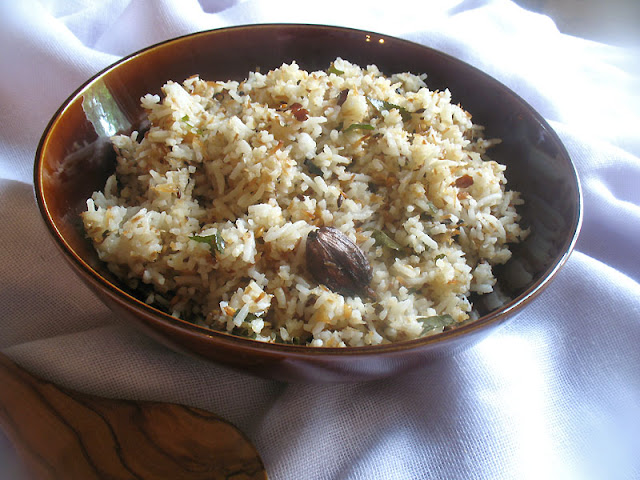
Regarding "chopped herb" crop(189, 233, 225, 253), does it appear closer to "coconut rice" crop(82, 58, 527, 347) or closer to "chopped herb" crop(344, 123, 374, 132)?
"coconut rice" crop(82, 58, 527, 347)

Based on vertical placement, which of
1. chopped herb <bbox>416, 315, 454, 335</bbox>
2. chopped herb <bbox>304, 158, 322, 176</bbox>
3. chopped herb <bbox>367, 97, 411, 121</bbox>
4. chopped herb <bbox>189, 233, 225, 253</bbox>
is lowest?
chopped herb <bbox>416, 315, 454, 335</bbox>

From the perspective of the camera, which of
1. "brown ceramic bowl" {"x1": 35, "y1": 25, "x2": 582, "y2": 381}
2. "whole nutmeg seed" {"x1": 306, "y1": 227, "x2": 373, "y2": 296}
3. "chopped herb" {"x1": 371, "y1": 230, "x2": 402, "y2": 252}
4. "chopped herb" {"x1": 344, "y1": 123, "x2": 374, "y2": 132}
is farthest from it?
"chopped herb" {"x1": 344, "y1": 123, "x2": 374, "y2": 132}

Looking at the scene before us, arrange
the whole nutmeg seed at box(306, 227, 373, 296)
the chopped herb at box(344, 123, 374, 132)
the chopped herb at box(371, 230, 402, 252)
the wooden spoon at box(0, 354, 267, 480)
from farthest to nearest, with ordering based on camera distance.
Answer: the chopped herb at box(344, 123, 374, 132), the chopped herb at box(371, 230, 402, 252), the whole nutmeg seed at box(306, 227, 373, 296), the wooden spoon at box(0, 354, 267, 480)

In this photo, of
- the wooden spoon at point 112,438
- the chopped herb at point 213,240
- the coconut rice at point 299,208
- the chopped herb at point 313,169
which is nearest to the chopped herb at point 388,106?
the coconut rice at point 299,208

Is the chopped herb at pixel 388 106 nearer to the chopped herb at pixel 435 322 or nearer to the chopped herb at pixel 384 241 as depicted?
the chopped herb at pixel 384 241

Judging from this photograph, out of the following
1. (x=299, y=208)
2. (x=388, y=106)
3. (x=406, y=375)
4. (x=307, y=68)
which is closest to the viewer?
(x=299, y=208)

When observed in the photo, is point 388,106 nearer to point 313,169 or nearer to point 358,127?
point 358,127

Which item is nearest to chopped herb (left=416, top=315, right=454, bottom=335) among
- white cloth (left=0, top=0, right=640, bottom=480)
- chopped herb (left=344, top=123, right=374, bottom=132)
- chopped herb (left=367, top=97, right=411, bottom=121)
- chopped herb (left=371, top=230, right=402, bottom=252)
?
white cloth (left=0, top=0, right=640, bottom=480)

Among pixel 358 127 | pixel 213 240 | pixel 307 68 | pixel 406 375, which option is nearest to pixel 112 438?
pixel 213 240
